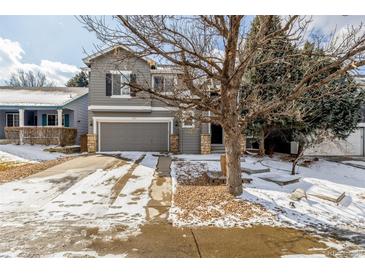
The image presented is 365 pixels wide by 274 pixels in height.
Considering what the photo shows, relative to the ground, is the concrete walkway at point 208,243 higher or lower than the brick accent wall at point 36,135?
lower

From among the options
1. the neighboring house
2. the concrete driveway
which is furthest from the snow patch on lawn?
the neighboring house

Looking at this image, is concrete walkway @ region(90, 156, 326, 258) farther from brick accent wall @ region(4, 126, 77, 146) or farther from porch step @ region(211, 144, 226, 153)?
brick accent wall @ region(4, 126, 77, 146)

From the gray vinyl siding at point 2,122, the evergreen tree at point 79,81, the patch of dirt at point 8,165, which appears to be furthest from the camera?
the evergreen tree at point 79,81

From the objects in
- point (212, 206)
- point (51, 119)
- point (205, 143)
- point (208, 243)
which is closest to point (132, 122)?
point (205, 143)

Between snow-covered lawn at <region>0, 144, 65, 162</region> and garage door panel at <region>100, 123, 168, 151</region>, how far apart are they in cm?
307

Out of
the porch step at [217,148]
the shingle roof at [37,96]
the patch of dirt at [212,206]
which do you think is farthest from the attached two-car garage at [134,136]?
the patch of dirt at [212,206]

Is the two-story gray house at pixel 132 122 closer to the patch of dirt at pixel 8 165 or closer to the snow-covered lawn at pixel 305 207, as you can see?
the patch of dirt at pixel 8 165

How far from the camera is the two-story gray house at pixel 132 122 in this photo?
575 inches

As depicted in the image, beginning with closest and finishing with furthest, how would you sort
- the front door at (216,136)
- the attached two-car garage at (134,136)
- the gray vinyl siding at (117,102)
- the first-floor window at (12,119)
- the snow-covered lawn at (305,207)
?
the snow-covered lawn at (305,207), the gray vinyl siding at (117,102), the attached two-car garage at (134,136), the front door at (216,136), the first-floor window at (12,119)

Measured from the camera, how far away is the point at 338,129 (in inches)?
467

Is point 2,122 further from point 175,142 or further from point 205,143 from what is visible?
point 205,143

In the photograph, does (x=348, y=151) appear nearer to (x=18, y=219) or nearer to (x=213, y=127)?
(x=213, y=127)
